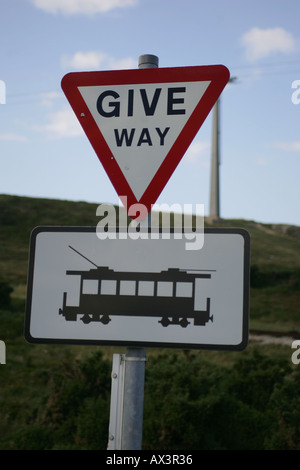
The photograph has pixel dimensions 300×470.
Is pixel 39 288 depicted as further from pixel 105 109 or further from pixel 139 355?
pixel 105 109

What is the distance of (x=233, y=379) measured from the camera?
9.40 m

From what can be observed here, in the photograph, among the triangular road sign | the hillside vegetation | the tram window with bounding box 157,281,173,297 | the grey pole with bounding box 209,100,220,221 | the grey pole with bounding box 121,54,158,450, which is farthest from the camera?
the grey pole with bounding box 209,100,220,221

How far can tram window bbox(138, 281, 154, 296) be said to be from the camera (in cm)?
203

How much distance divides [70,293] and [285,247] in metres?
56.1

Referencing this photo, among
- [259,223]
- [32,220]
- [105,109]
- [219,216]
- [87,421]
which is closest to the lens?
[105,109]

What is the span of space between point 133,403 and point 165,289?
420 millimetres

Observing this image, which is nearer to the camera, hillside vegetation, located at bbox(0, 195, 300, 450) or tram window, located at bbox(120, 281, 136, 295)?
tram window, located at bbox(120, 281, 136, 295)

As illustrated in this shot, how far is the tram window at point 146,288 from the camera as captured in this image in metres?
2.03

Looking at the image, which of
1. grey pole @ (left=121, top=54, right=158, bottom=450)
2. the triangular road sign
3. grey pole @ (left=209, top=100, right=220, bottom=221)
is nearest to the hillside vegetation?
grey pole @ (left=121, top=54, right=158, bottom=450)

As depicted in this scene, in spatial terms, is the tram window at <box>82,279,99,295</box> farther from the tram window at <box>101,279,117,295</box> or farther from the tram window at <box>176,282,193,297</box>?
the tram window at <box>176,282,193,297</box>

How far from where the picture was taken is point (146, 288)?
80.0 inches

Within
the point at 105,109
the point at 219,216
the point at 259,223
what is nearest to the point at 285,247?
the point at 219,216

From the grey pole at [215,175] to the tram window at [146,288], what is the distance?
43335 mm

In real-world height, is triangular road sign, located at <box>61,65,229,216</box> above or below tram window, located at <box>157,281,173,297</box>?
above
